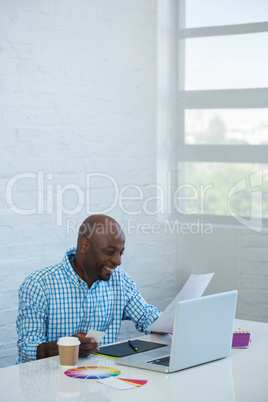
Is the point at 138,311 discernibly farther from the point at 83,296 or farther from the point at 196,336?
the point at 196,336

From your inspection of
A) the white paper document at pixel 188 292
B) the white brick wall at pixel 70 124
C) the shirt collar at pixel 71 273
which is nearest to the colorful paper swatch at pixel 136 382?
the white paper document at pixel 188 292

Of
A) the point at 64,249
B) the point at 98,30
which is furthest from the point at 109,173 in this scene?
the point at 98,30

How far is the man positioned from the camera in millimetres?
2365

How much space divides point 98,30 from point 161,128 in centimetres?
82

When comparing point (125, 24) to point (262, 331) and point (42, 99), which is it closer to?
point (42, 99)

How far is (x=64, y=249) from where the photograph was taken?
3695 mm

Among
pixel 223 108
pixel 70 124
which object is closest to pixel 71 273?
pixel 70 124

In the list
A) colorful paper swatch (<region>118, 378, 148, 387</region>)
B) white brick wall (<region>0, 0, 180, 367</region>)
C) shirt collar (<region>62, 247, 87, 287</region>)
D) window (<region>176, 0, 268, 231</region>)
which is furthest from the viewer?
window (<region>176, 0, 268, 231</region>)

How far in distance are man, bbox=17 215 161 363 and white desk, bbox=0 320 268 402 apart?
0.27 meters

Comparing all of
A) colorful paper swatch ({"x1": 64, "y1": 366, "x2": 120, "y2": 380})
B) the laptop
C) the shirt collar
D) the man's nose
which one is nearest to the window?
the man's nose

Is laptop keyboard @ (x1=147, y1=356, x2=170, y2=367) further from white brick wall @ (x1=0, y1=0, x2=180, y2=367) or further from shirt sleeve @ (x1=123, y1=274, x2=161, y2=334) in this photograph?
white brick wall @ (x1=0, y1=0, x2=180, y2=367)

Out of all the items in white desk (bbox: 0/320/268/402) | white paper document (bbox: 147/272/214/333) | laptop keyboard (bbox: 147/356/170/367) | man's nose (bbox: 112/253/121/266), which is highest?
man's nose (bbox: 112/253/121/266)

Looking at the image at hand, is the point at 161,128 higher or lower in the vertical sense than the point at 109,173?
higher

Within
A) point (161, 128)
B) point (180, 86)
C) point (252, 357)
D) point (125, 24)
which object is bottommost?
point (252, 357)
